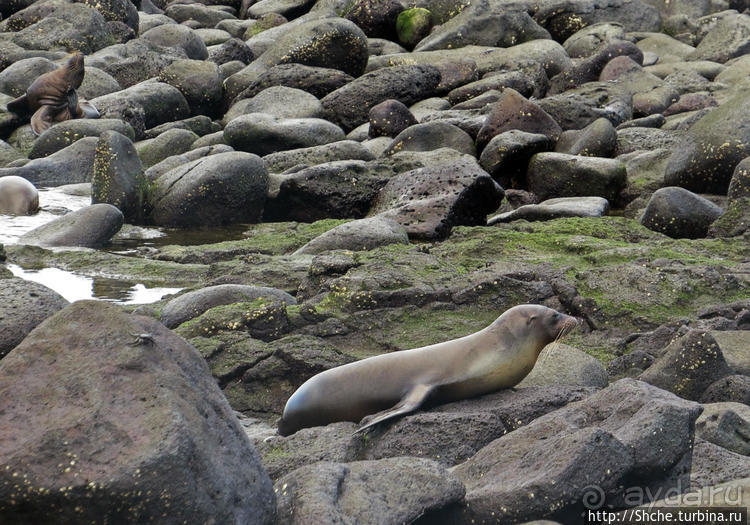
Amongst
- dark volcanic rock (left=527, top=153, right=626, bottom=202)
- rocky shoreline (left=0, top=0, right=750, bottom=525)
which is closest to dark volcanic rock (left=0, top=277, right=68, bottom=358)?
rocky shoreline (left=0, top=0, right=750, bottom=525)

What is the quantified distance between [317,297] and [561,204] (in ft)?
14.7

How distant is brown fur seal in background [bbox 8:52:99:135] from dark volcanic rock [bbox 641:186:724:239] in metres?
10.8

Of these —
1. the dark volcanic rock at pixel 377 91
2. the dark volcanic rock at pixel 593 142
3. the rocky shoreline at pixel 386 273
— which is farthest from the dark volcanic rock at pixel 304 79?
the dark volcanic rock at pixel 593 142

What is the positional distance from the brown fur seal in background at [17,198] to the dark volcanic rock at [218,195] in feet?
5.17

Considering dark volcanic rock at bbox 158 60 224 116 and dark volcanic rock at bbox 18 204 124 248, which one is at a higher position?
dark volcanic rock at bbox 18 204 124 248

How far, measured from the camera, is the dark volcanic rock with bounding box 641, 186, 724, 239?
888 cm

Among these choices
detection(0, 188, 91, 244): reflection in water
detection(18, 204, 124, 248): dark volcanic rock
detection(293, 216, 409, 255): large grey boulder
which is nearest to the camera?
detection(293, 216, 409, 255): large grey boulder

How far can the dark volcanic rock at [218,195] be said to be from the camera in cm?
1141

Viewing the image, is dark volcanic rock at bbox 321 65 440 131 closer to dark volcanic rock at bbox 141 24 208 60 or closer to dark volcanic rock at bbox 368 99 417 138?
dark volcanic rock at bbox 368 99 417 138

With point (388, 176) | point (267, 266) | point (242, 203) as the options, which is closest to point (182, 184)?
point (242, 203)

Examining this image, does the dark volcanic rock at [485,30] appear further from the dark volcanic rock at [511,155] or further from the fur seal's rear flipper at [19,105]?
the dark volcanic rock at [511,155]

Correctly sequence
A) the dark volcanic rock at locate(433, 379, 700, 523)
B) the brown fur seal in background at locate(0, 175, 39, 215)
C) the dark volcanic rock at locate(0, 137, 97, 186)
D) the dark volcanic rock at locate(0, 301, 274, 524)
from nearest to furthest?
the dark volcanic rock at locate(0, 301, 274, 524) → the dark volcanic rock at locate(433, 379, 700, 523) → the brown fur seal in background at locate(0, 175, 39, 215) → the dark volcanic rock at locate(0, 137, 97, 186)

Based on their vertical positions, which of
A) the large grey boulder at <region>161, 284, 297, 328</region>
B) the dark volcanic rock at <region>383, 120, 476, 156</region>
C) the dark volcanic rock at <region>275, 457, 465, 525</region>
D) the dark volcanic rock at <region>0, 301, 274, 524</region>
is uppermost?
the dark volcanic rock at <region>0, 301, 274, 524</region>

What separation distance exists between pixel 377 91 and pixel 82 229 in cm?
750
